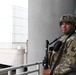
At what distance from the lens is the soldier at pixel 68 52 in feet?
5.33

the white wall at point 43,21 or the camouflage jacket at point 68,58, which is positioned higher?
the white wall at point 43,21

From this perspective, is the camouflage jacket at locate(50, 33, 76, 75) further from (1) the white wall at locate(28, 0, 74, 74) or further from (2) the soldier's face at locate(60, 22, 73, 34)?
(1) the white wall at locate(28, 0, 74, 74)

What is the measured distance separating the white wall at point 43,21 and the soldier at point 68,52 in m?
3.01

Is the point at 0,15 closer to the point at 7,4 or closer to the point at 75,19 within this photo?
the point at 7,4

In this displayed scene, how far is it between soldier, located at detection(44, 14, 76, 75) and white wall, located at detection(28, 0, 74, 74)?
9.88 feet

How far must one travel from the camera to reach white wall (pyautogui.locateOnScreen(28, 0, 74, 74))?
→ 4.87 metres

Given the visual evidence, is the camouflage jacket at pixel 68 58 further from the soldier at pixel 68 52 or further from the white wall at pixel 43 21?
the white wall at pixel 43 21

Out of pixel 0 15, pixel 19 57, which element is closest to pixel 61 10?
pixel 19 57

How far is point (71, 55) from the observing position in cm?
162

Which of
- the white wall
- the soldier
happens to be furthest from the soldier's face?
the white wall

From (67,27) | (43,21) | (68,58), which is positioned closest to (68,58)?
(68,58)

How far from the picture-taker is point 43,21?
489 centimetres

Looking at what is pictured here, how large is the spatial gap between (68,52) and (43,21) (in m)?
3.30

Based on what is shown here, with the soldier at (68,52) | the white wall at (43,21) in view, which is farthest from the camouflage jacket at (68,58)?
the white wall at (43,21)
